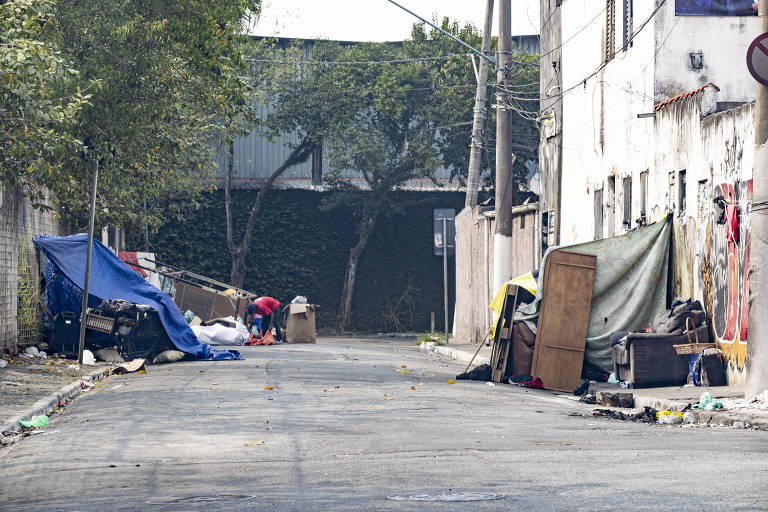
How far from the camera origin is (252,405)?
12.8 meters

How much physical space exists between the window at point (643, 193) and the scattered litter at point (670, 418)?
783cm

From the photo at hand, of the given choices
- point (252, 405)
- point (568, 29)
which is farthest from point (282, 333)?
point (252, 405)

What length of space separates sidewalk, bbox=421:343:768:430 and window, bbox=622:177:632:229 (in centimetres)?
516

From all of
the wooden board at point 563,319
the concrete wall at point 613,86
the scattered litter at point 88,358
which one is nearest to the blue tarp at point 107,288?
the scattered litter at point 88,358

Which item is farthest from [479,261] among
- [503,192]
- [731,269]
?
[731,269]

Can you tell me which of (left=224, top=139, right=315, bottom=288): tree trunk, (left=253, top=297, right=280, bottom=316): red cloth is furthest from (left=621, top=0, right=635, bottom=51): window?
(left=224, top=139, right=315, bottom=288): tree trunk

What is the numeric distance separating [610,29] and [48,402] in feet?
48.5

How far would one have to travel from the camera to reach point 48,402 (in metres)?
13.2

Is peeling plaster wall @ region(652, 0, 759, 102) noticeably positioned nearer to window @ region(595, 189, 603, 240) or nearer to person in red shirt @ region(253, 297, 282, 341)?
window @ region(595, 189, 603, 240)

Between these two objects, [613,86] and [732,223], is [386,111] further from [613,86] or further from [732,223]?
[732,223]

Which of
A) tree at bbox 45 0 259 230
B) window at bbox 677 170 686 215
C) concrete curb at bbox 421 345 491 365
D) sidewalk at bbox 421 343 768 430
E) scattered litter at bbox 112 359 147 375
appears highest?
tree at bbox 45 0 259 230

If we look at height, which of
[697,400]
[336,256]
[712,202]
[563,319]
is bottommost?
[697,400]

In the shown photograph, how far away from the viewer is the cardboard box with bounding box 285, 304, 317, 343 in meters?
30.2

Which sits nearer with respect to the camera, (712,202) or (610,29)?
(712,202)
